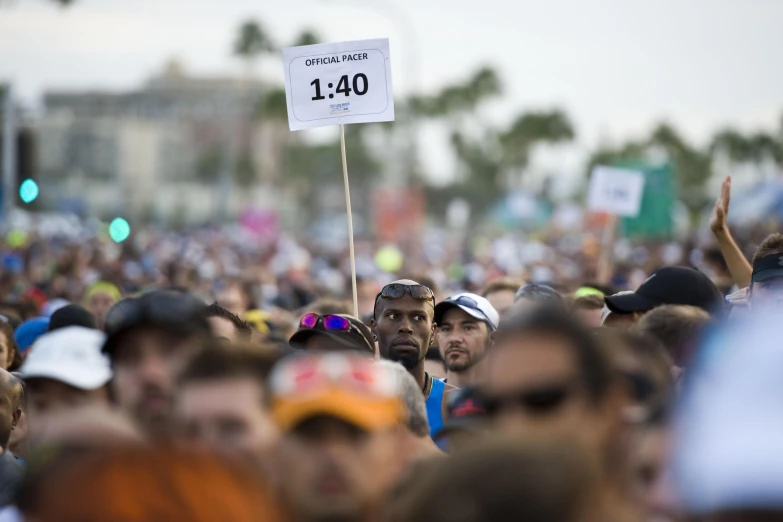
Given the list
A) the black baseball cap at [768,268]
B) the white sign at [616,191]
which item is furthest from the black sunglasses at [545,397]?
the white sign at [616,191]

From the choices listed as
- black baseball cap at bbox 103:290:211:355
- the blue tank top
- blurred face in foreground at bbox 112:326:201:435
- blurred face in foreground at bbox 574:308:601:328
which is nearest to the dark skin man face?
the blue tank top

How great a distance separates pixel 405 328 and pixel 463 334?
0.41m

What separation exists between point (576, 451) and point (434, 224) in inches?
3948

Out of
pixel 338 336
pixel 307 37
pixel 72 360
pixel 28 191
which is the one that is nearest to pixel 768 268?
pixel 338 336

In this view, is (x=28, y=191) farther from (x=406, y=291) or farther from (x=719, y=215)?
(x=719, y=215)

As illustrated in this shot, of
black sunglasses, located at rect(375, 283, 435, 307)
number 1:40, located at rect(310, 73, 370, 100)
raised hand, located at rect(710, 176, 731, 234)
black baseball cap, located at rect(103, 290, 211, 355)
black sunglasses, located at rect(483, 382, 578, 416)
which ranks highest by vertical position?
number 1:40, located at rect(310, 73, 370, 100)

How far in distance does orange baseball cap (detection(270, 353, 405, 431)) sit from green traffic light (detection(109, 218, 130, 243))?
9729 mm

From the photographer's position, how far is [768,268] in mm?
6098

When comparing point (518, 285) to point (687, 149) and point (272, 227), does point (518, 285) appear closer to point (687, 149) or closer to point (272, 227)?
point (272, 227)

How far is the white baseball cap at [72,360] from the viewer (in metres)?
3.92

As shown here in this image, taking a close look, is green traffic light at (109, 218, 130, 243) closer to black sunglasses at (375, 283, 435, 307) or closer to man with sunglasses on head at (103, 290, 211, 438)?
black sunglasses at (375, 283, 435, 307)

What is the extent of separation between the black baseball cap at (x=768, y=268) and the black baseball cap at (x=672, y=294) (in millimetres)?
452

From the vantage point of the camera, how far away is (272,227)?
47781 mm

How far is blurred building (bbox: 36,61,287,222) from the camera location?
100 metres
